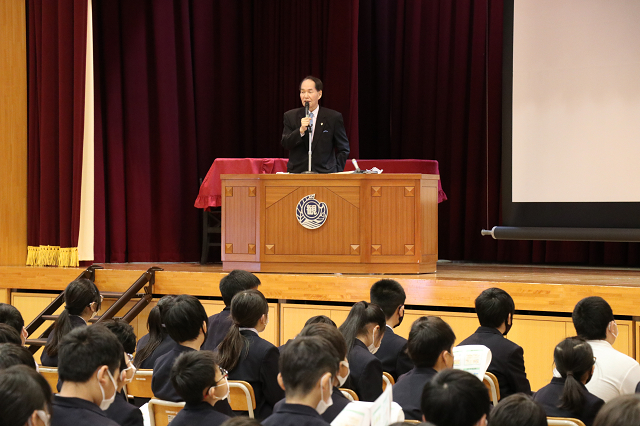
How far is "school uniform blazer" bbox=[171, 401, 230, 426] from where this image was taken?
2410 millimetres

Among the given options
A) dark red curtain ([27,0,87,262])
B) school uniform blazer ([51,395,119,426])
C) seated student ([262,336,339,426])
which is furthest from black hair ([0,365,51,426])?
dark red curtain ([27,0,87,262])

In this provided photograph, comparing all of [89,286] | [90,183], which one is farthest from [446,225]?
[89,286]

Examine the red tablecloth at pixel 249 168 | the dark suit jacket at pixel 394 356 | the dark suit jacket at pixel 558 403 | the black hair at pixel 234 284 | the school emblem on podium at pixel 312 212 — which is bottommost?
the dark suit jacket at pixel 394 356

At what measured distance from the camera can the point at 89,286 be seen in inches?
180

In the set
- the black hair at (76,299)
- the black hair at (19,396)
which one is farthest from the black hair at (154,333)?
the black hair at (19,396)

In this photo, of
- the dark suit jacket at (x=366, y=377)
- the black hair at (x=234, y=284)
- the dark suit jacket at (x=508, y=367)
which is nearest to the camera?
the dark suit jacket at (x=366, y=377)

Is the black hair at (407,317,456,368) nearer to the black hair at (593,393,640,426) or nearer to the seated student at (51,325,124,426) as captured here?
the seated student at (51,325,124,426)

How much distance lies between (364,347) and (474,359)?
0.74m

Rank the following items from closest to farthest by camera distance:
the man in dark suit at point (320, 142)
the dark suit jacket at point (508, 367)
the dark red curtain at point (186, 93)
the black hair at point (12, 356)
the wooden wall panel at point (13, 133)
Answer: the black hair at point (12, 356) → the dark suit jacket at point (508, 367) → the man in dark suit at point (320, 142) → the wooden wall panel at point (13, 133) → the dark red curtain at point (186, 93)

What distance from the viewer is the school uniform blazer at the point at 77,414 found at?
7.42 ft

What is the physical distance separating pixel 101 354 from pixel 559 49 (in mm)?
6140

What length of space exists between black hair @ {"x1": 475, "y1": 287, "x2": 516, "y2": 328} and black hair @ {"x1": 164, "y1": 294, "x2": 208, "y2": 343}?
1411mm

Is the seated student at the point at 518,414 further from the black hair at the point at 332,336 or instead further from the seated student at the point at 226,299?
the seated student at the point at 226,299

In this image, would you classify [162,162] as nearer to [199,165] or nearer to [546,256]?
[199,165]
